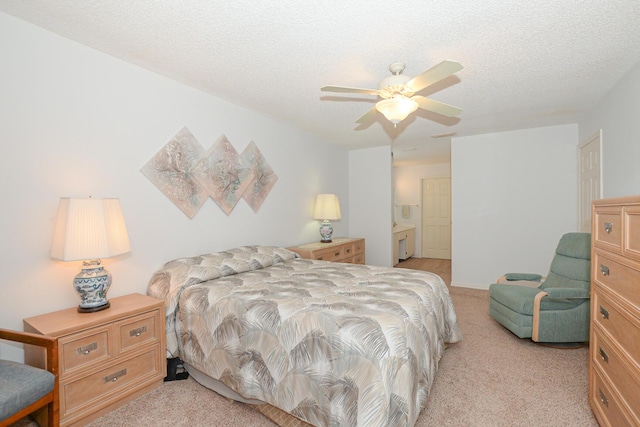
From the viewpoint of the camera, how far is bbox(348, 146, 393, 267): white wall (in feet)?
17.7

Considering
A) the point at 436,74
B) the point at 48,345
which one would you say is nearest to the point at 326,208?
the point at 436,74

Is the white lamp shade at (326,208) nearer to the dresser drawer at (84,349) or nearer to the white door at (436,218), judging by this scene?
the dresser drawer at (84,349)

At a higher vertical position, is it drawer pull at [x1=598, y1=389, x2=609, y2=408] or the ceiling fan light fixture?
the ceiling fan light fixture

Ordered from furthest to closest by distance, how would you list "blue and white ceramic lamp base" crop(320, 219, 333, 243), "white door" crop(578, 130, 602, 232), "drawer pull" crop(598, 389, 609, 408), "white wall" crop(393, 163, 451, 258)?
"white wall" crop(393, 163, 451, 258) → "blue and white ceramic lamp base" crop(320, 219, 333, 243) → "white door" crop(578, 130, 602, 232) → "drawer pull" crop(598, 389, 609, 408)

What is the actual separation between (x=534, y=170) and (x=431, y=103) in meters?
3.01

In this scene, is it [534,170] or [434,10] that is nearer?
[434,10]

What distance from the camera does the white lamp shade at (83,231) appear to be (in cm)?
178

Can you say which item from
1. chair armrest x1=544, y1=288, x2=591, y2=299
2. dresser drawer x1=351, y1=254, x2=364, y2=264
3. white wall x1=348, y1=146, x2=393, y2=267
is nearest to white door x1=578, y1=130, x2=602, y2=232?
chair armrest x1=544, y1=288, x2=591, y2=299

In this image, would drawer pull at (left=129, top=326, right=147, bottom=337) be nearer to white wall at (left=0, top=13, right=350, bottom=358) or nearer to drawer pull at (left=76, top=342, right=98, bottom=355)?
drawer pull at (left=76, top=342, right=98, bottom=355)

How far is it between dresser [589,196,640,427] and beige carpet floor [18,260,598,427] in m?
0.27

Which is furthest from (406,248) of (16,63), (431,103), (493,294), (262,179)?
(16,63)

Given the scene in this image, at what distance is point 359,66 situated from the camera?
7.66ft

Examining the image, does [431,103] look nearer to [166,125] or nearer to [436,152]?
[166,125]

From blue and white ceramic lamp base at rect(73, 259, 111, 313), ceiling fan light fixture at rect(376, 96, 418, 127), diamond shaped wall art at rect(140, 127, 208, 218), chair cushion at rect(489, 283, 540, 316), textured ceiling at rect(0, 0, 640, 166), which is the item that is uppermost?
textured ceiling at rect(0, 0, 640, 166)
